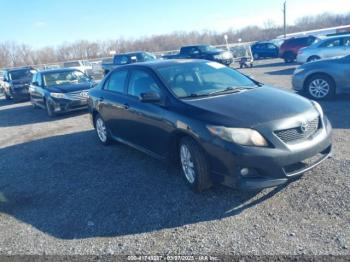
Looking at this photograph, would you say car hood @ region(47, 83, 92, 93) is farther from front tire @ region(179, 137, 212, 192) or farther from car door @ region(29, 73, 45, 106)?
front tire @ region(179, 137, 212, 192)

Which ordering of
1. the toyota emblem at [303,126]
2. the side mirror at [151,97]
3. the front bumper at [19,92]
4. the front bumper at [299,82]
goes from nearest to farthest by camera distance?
the toyota emblem at [303,126], the side mirror at [151,97], the front bumper at [299,82], the front bumper at [19,92]

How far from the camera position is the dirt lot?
309cm

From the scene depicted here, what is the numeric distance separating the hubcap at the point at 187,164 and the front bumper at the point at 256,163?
0.39m

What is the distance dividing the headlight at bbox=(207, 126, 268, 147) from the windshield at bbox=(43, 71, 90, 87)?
883 cm

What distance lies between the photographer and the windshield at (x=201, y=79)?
447cm

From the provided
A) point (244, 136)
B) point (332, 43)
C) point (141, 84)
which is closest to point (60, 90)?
point (141, 84)

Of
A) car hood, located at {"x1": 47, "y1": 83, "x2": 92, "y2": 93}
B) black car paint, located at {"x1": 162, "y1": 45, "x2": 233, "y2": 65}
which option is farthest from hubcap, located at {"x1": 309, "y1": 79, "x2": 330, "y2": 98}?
black car paint, located at {"x1": 162, "y1": 45, "x2": 233, "y2": 65}

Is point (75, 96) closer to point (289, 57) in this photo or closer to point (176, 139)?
point (176, 139)

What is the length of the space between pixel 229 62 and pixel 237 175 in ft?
68.9

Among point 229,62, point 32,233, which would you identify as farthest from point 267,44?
point 32,233

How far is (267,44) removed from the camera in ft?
92.7

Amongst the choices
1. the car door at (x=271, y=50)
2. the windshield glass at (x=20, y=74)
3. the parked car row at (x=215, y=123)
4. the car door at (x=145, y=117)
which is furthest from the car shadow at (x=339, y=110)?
the car door at (x=271, y=50)

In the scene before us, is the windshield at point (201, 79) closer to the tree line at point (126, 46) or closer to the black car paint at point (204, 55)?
the black car paint at point (204, 55)

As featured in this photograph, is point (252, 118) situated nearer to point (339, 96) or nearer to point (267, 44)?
point (339, 96)
